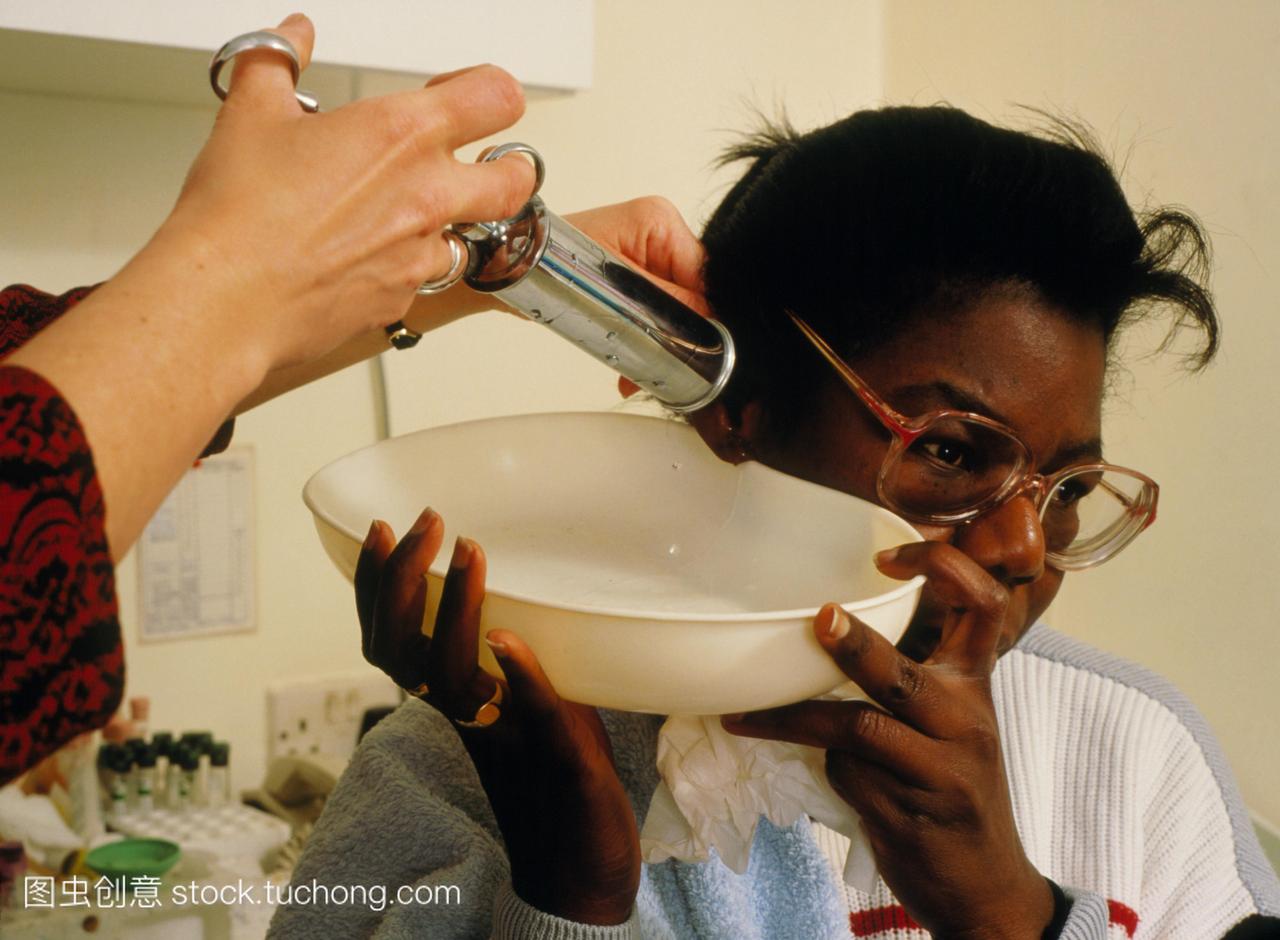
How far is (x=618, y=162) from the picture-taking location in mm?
1927

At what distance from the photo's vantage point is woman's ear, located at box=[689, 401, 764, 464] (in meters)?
0.95

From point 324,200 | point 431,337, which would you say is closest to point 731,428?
point 324,200

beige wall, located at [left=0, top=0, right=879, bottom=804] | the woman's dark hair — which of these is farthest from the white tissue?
beige wall, located at [left=0, top=0, right=879, bottom=804]

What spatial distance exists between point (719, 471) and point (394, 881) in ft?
1.38

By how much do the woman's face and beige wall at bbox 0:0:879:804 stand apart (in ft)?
3.29

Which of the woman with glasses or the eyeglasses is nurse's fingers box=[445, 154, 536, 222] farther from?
the eyeglasses

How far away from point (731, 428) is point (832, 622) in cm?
38

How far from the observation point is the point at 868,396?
0.87 metres

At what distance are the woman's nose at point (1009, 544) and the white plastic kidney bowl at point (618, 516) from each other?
0.08 meters

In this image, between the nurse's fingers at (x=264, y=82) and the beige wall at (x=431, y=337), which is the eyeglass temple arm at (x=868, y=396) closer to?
the nurse's fingers at (x=264, y=82)

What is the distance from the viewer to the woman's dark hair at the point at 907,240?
2.91ft

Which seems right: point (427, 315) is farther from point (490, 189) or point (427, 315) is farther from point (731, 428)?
Answer: point (490, 189)

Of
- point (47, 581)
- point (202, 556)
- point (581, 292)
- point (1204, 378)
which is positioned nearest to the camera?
point (47, 581)

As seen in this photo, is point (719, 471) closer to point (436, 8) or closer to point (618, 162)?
point (436, 8)
